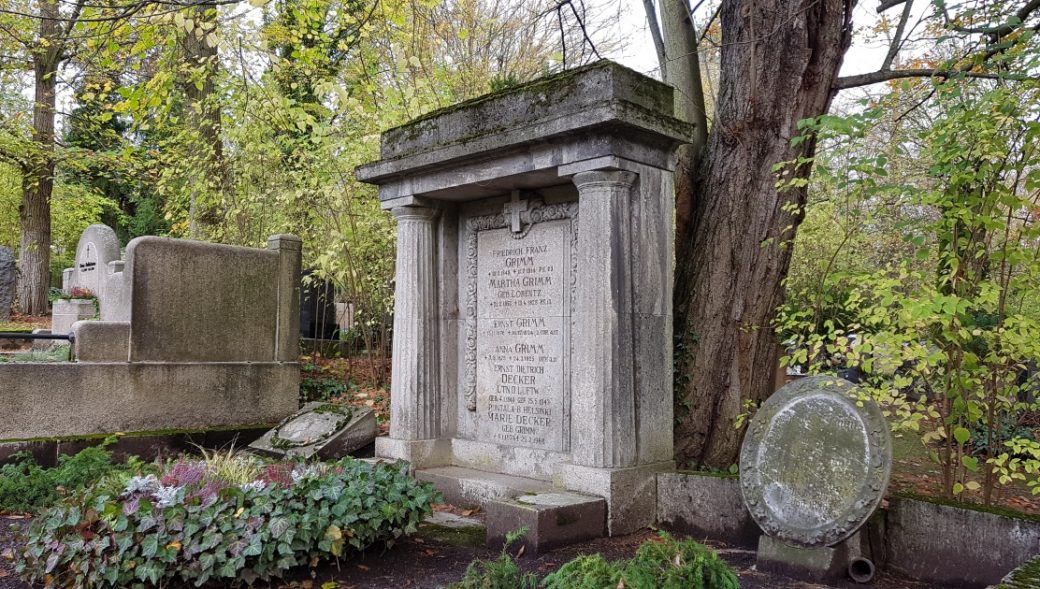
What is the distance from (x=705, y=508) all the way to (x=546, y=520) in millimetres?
1138

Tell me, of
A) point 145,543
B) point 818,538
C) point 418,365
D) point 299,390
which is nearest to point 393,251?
point 299,390

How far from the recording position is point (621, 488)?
17.2 feet

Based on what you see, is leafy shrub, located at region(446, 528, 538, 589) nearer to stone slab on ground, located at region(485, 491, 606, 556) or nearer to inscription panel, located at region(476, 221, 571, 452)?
stone slab on ground, located at region(485, 491, 606, 556)

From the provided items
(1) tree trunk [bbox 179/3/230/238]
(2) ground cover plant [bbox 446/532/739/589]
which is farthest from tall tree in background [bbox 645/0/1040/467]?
(1) tree trunk [bbox 179/3/230/238]

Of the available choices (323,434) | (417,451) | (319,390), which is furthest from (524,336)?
(319,390)

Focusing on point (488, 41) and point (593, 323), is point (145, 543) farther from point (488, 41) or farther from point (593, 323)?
point (488, 41)

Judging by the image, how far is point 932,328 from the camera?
4539 millimetres

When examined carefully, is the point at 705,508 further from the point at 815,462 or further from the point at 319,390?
the point at 319,390

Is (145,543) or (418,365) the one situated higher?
(418,365)

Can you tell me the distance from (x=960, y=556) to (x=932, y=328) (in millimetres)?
1254

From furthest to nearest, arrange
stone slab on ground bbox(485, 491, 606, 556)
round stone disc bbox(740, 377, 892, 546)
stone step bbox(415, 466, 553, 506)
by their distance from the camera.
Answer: stone step bbox(415, 466, 553, 506) → stone slab on ground bbox(485, 491, 606, 556) → round stone disc bbox(740, 377, 892, 546)

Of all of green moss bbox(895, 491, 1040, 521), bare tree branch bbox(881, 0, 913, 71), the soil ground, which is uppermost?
bare tree branch bbox(881, 0, 913, 71)

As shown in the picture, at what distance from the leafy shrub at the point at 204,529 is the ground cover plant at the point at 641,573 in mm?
1042

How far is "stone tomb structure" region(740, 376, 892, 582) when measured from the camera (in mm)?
4125
